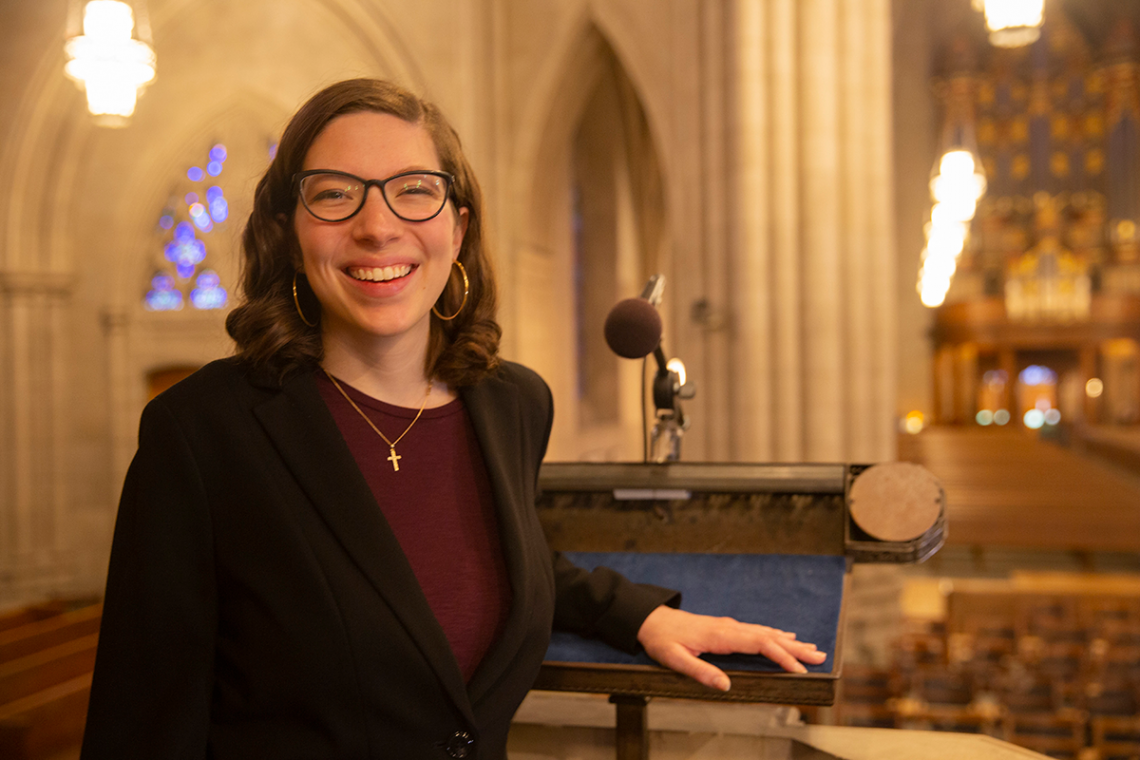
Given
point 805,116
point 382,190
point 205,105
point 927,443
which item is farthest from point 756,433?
point 927,443

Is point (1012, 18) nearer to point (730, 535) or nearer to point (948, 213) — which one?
point (730, 535)

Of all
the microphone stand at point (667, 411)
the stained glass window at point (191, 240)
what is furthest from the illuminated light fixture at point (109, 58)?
the microphone stand at point (667, 411)

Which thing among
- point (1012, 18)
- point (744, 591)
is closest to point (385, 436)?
point (744, 591)

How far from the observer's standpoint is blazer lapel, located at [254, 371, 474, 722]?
1171 mm

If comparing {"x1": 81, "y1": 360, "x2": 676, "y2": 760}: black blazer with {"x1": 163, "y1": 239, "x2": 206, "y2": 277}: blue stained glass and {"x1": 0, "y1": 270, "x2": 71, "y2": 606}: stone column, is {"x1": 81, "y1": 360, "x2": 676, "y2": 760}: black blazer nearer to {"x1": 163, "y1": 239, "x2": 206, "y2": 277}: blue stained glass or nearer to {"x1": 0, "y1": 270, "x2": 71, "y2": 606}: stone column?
{"x1": 0, "y1": 270, "x2": 71, "y2": 606}: stone column

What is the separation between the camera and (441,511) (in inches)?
51.1

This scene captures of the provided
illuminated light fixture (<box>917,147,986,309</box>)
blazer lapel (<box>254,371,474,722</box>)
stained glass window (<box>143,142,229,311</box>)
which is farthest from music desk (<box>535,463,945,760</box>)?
illuminated light fixture (<box>917,147,986,309</box>)

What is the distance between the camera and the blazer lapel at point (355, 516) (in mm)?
1171

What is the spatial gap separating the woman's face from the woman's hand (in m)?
0.65

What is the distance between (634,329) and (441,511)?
2.25 feet

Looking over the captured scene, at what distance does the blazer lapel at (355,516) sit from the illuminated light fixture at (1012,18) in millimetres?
4337

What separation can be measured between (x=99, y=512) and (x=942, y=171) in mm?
11465

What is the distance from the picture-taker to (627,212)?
1295cm

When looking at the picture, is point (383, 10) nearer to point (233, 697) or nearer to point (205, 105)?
point (205, 105)
